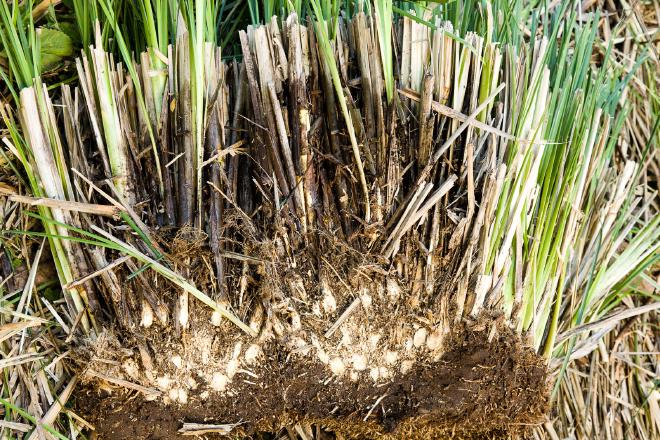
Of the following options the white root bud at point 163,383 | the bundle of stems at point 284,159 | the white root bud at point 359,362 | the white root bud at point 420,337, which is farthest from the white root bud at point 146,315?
the white root bud at point 420,337

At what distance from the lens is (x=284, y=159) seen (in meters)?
1.15

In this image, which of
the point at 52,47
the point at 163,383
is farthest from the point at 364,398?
the point at 52,47

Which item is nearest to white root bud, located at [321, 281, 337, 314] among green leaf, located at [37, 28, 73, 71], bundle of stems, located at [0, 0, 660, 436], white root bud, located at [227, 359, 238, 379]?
bundle of stems, located at [0, 0, 660, 436]

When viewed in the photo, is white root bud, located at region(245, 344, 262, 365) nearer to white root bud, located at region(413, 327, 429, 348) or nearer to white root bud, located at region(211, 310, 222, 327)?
white root bud, located at region(211, 310, 222, 327)

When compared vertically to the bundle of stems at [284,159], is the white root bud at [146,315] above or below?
below

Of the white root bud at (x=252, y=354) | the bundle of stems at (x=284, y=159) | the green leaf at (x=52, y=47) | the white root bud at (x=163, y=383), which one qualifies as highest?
the green leaf at (x=52, y=47)

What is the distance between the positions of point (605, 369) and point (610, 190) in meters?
0.47

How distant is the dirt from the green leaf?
688mm

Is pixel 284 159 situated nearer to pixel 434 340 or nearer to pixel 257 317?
pixel 257 317

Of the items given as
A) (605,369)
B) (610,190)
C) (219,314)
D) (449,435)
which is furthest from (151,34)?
(605,369)

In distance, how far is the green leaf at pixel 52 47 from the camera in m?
1.26

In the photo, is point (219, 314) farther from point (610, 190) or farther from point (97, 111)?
point (610, 190)

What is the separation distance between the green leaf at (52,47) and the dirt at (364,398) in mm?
688

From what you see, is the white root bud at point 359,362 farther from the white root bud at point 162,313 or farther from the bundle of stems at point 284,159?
the white root bud at point 162,313
